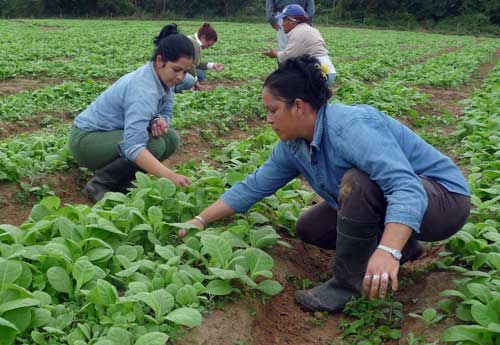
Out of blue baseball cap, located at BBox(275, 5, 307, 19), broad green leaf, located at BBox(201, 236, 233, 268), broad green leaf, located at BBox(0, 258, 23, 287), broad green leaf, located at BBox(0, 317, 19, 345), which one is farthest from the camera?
blue baseball cap, located at BBox(275, 5, 307, 19)

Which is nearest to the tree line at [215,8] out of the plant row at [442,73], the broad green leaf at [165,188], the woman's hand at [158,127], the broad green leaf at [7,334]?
the plant row at [442,73]

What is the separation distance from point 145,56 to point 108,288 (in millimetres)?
13892

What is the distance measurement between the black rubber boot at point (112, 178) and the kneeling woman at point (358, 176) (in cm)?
174

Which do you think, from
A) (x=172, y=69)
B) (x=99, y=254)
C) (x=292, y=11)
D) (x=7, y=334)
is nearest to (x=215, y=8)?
(x=292, y=11)

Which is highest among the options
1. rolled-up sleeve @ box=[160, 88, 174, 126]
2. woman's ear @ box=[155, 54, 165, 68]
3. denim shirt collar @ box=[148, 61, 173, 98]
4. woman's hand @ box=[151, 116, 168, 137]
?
woman's ear @ box=[155, 54, 165, 68]

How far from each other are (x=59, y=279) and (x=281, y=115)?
4.30ft

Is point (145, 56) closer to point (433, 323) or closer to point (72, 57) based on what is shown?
point (72, 57)

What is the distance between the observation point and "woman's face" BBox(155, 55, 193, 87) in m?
4.34

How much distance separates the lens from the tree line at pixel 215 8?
159 feet

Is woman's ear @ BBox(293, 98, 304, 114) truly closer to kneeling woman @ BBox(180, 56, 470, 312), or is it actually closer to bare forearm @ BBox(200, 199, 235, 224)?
kneeling woman @ BBox(180, 56, 470, 312)

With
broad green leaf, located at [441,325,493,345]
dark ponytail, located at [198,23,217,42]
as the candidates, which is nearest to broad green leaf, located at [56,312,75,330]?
broad green leaf, located at [441,325,493,345]

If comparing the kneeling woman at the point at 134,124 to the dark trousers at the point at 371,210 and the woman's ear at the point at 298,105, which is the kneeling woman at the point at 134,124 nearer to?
the dark trousers at the point at 371,210

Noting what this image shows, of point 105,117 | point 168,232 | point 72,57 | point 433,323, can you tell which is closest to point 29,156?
point 105,117

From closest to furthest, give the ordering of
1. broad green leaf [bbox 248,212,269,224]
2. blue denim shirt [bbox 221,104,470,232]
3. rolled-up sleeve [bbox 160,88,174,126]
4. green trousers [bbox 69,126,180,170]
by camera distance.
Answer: blue denim shirt [bbox 221,104,470,232] → broad green leaf [bbox 248,212,269,224] → green trousers [bbox 69,126,180,170] → rolled-up sleeve [bbox 160,88,174,126]
